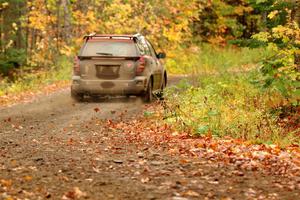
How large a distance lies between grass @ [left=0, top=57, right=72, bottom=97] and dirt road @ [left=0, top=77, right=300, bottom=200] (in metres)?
9.95

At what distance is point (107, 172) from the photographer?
325 inches

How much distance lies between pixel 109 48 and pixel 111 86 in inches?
43.2

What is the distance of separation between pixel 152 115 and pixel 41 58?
55.3 ft

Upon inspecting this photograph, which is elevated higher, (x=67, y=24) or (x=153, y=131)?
(x=67, y=24)

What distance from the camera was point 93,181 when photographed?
7688 millimetres

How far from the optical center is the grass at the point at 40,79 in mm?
22391

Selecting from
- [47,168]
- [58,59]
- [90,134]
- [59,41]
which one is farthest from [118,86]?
[59,41]

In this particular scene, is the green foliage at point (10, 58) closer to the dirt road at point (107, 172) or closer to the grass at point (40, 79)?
the grass at point (40, 79)

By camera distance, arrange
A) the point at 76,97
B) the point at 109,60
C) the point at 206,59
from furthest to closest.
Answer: the point at 206,59
the point at 76,97
the point at 109,60

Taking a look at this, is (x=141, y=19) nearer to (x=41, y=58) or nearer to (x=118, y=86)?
(x=41, y=58)

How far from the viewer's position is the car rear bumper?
1645 cm

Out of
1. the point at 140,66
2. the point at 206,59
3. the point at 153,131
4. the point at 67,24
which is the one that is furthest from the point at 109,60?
the point at 206,59

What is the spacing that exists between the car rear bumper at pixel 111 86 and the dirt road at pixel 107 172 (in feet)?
13.1

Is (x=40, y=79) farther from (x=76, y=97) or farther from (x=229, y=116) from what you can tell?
(x=229, y=116)
